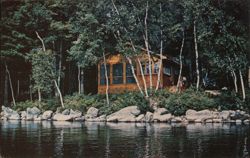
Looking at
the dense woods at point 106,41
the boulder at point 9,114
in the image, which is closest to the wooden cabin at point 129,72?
the dense woods at point 106,41

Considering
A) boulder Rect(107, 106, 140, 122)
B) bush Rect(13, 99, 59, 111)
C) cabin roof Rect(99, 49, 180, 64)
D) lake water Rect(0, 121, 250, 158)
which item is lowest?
lake water Rect(0, 121, 250, 158)

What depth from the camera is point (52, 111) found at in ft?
73.6

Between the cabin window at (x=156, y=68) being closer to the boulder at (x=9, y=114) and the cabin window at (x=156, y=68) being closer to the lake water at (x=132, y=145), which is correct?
the boulder at (x=9, y=114)

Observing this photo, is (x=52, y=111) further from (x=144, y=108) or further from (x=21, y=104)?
(x=144, y=108)

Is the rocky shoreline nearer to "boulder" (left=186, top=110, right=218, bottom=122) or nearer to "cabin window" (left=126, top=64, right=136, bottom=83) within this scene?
"boulder" (left=186, top=110, right=218, bottom=122)

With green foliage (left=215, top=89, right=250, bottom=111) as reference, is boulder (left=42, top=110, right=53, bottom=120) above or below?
below

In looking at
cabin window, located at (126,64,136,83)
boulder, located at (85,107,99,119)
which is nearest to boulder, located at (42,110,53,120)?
boulder, located at (85,107,99,119)

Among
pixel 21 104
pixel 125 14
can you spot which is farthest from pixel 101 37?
pixel 21 104

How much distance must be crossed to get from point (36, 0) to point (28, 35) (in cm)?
259

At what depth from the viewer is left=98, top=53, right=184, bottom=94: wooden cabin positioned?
75.2ft

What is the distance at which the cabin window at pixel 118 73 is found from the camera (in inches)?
931

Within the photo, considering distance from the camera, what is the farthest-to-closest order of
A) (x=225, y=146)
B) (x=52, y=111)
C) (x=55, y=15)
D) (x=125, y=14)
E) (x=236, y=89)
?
(x=55, y=15)
(x=52, y=111)
(x=125, y=14)
(x=236, y=89)
(x=225, y=146)

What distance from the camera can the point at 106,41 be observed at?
73.1ft

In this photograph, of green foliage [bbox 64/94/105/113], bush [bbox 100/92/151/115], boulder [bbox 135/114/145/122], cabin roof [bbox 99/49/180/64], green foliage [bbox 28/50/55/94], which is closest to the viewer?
boulder [bbox 135/114/145/122]
